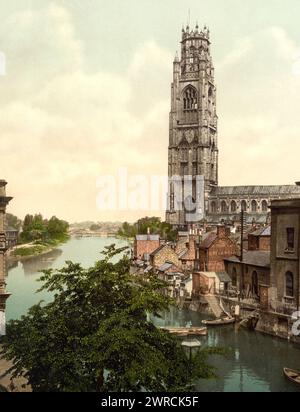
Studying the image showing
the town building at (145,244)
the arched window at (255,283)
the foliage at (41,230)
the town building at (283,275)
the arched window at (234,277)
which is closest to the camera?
the town building at (283,275)

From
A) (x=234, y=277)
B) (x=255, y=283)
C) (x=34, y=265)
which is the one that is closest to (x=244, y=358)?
(x=255, y=283)

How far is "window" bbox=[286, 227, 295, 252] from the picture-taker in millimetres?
38188

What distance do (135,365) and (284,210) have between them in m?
25.3

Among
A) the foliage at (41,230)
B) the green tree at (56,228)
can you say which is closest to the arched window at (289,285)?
the foliage at (41,230)

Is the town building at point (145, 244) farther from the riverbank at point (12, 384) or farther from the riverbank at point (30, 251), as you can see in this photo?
the riverbank at point (12, 384)

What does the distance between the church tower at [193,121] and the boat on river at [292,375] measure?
10829 cm

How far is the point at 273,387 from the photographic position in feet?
93.7

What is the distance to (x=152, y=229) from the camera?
110438mm

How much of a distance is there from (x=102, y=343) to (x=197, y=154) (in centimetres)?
12640

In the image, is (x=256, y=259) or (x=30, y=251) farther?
(x=30, y=251)

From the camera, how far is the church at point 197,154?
140000 mm

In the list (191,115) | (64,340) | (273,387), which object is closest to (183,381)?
(64,340)

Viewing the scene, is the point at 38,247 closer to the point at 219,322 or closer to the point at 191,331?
the point at 219,322

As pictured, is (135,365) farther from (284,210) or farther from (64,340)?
(284,210)
